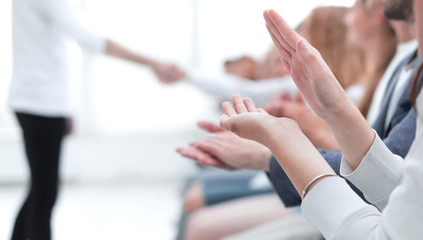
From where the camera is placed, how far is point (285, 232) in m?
1.33

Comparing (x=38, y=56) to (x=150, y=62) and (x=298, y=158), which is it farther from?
(x=298, y=158)

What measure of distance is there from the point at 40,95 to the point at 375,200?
136 centimetres

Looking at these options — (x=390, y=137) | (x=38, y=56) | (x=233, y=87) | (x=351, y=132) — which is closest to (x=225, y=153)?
(x=390, y=137)

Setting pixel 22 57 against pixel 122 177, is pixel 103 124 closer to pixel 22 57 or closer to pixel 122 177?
pixel 122 177

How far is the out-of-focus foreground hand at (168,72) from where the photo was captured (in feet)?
8.44

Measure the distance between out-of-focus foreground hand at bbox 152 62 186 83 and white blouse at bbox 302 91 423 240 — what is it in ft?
6.32

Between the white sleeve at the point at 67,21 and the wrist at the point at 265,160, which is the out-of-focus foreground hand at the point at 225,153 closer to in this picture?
the wrist at the point at 265,160

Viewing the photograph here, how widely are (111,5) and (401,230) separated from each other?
472cm

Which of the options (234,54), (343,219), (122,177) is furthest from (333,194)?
(122,177)

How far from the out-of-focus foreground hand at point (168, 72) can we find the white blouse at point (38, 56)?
777mm

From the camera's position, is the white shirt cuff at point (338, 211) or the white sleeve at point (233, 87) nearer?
the white shirt cuff at point (338, 211)

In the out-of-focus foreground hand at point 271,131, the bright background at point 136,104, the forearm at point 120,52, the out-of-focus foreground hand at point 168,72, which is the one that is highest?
the out-of-focus foreground hand at point 271,131

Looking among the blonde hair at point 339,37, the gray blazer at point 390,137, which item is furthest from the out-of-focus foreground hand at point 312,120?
the blonde hair at point 339,37

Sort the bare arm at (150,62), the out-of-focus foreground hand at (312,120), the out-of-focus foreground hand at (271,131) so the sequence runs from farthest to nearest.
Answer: the bare arm at (150,62) → the out-of-focus foreground hand at (312,120) → the out-of-focus foreground hand at (271,131)
